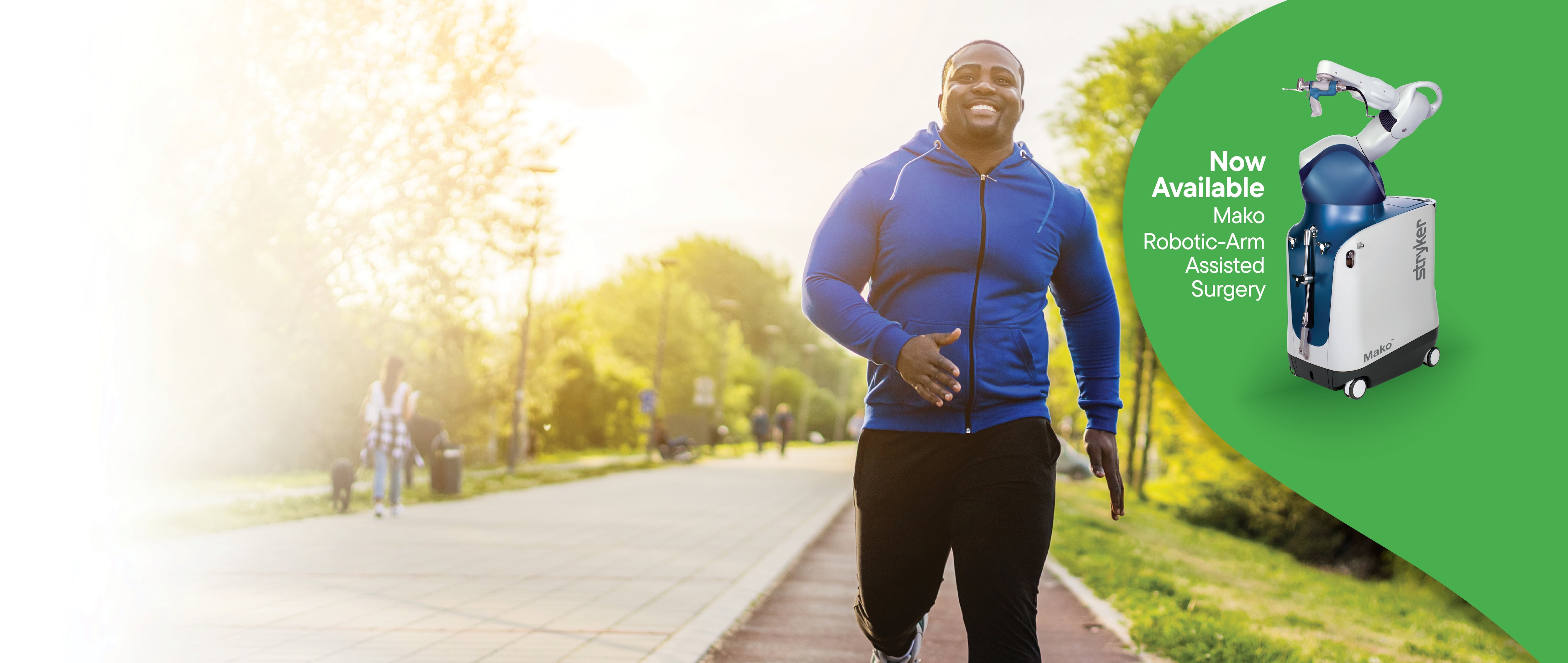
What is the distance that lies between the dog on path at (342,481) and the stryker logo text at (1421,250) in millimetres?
10471

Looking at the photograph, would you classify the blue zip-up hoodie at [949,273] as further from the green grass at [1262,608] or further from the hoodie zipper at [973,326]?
the green grass at [1262,608]

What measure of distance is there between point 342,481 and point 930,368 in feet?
38.4

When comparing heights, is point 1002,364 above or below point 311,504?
above

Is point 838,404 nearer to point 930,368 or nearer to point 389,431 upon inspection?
point 389,431

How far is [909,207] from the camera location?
3.36 metres

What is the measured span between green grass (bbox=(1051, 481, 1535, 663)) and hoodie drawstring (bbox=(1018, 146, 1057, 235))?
339 cm

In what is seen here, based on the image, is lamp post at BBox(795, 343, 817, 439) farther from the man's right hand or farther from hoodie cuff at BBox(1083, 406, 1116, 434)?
the man's right hand

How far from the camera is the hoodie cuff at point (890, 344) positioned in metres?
3.12

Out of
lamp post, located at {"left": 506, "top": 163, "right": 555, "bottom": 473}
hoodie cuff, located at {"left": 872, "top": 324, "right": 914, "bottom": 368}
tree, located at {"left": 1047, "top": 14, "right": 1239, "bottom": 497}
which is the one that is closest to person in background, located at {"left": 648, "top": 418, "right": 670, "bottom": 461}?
lamp post, located at {"left": 506, "top": 163, "right": 555, "bottom": 473}

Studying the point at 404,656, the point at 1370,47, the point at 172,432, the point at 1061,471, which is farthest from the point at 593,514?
the point at 1061,471

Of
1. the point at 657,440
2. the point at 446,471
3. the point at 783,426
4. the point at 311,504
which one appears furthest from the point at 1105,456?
the point at 783,426

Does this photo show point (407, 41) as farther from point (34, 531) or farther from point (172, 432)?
point (34, 531)

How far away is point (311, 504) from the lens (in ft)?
46.1

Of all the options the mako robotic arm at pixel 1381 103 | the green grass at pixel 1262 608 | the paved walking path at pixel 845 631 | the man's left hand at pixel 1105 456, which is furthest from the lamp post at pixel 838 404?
the man's left hand at pixel 1105 456
